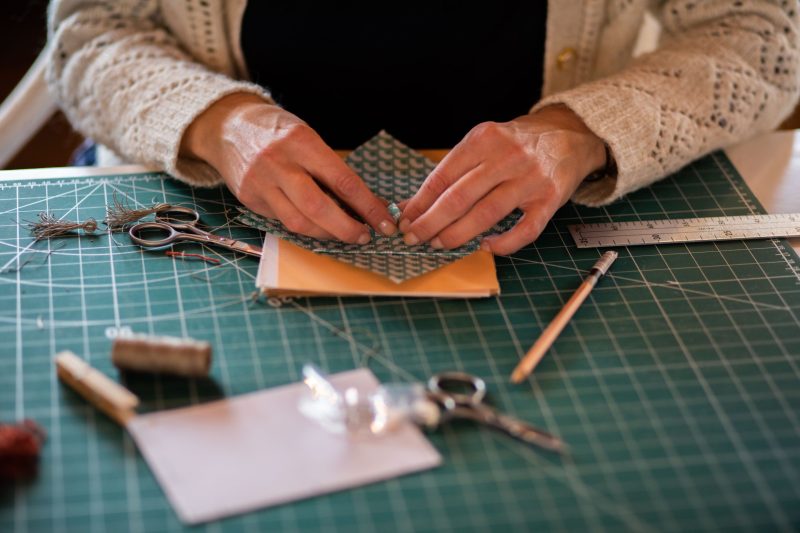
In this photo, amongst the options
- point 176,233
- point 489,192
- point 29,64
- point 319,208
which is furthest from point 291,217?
point 29,64

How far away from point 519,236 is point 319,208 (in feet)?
0.95

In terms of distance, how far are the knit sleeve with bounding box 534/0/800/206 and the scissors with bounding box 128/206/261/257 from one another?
0.54 meters

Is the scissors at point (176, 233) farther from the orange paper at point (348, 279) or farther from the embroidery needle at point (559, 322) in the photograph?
the embroidery needle at point (559, 322)

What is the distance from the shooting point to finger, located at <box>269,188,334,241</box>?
4.08ft

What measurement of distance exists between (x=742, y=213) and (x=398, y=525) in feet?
2.77

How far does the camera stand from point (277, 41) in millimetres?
1570

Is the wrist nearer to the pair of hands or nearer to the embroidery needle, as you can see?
the pair of hands

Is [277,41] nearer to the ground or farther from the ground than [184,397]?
farther from the ground

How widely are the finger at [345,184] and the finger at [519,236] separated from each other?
145 millimetres

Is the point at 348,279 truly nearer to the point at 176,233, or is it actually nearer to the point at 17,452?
the point at 176,233

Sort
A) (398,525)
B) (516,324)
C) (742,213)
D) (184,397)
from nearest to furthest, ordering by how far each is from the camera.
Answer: (398,525) → (184,397) → (516,324) → (742,213)

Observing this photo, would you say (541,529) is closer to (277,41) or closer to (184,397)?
(184,397)

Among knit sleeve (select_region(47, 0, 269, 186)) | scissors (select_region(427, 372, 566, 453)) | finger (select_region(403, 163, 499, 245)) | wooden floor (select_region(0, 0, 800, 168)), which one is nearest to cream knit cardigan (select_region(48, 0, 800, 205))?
knit sleeve (select_region(47, 0, 269, 186))

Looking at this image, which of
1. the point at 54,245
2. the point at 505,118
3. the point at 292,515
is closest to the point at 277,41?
the point at 505,118
